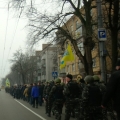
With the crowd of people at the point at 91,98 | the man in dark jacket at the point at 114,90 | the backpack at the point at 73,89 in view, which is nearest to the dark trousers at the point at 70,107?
the crowd of people at the point at 91,98

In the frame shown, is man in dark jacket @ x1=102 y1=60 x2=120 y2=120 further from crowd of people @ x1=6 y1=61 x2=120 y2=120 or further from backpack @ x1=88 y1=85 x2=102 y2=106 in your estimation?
backpack @ x1=88 y1=85 x2=102 y2=106

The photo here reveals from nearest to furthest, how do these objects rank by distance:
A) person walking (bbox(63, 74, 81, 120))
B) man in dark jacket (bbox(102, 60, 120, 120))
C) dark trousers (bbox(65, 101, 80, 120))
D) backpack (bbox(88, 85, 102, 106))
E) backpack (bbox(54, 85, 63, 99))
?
man in dark jacket (bbox(102, 60, 120, 120))
backpack (bbox(88, 85, 102, 106))
dark trousers (bbox(65, 101, 80, 120))
person walking (bbox(63, 74, 81, 120))
backpack (bbox(54, 85, 63, 99))

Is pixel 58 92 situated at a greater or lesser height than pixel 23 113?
greater

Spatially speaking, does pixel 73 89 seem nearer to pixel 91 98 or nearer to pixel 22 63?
pixel 91 98

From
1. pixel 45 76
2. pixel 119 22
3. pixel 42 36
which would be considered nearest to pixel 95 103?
pixel 119 22

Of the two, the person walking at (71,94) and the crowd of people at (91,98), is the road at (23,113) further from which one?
the person walking at (71,94)

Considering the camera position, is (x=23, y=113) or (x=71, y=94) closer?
(x=71, y=94)

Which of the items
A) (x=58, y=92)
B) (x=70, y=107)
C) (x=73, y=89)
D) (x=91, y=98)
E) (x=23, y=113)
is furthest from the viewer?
(x=23, y=113)

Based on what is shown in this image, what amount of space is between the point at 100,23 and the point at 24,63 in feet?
168

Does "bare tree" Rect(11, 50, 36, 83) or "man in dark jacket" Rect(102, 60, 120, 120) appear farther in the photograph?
"bare tree" Rect(11, 50, 36, 83)

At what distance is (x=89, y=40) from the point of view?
1603cm

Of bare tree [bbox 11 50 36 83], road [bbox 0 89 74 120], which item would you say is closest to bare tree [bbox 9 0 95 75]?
road [bbox 0 89 74 120]

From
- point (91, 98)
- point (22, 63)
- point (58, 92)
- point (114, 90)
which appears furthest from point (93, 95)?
point (22, 63)

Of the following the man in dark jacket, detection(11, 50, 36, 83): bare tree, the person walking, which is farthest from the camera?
detection(11, 50, 36, 83): bare tree
